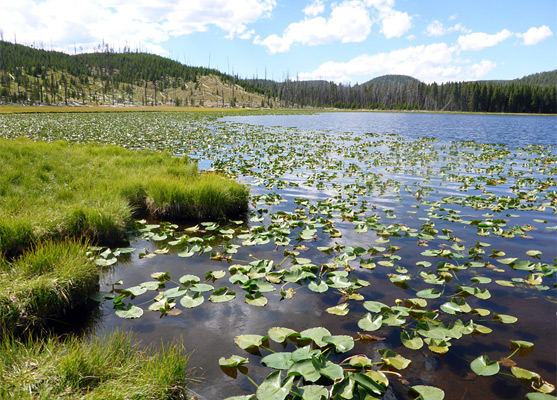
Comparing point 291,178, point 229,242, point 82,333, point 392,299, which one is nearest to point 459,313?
point 392,299

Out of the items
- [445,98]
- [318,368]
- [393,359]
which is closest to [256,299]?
[318,368]

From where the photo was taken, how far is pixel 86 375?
276 centimetres

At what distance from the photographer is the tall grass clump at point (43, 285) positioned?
3.68 metres

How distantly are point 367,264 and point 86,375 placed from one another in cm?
437

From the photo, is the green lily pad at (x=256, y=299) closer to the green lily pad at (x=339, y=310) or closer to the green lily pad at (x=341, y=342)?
the green lily pad at (x=339, y=310)

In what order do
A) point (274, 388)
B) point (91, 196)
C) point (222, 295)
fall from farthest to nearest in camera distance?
point (91, 196), point (222, 295), point (274, 388)

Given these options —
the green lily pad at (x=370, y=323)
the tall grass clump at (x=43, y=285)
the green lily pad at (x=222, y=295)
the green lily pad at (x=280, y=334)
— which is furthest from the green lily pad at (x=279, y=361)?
the tall grass clump at (x=43, y=285)

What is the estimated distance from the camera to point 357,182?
12.5m

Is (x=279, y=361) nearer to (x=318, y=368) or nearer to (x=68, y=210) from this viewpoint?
(x=318, y=368)

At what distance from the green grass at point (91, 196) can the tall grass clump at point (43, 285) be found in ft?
3.07

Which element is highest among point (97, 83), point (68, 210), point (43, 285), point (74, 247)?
point (97, 83)

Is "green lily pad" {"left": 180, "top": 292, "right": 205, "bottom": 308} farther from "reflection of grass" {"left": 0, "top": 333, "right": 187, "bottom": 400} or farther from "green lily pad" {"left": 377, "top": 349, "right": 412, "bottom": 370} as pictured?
"green lily pad" {"left": 377, "top": 349, "right": 412, "bottom": 370}

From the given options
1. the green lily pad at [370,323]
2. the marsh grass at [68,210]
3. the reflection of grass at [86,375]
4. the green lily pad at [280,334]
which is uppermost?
the marsh grass at [68,210]

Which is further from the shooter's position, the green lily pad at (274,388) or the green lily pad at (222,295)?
the green lily pad at (222,295)
